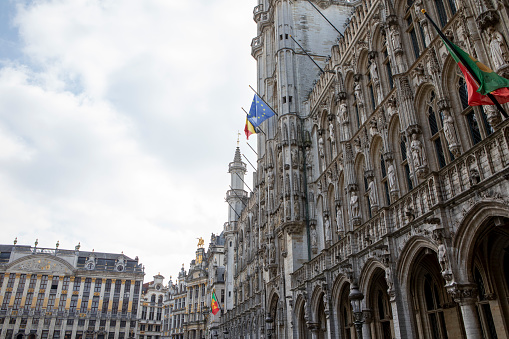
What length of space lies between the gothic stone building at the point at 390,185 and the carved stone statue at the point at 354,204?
0.25ft

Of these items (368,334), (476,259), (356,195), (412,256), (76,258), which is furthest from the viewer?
(76,258)

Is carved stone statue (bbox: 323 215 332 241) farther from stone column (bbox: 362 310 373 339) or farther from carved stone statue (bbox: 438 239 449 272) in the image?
carved stone statue (bbox: 438 239 449 272)

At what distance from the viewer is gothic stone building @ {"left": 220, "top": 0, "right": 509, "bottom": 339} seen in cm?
1288

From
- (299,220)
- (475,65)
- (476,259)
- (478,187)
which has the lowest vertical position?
(476,259)

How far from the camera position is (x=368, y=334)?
742 inches

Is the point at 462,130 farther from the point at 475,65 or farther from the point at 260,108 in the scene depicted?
the point at 260,108

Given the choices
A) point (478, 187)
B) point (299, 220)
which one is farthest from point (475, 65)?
point (299, 220)

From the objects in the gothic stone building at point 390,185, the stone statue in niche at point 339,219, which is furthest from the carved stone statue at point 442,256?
the stone statue in niche at point 339,219

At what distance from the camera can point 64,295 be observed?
286 ft

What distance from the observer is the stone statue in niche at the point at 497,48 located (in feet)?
41.1

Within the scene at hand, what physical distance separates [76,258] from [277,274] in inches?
2826

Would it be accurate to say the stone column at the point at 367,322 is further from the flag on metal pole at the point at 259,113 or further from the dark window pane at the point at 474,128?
the flag on metal pole at the point at 259,113

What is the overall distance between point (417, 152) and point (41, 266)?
295ft

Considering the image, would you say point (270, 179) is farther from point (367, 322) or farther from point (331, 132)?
point (367, 322)
